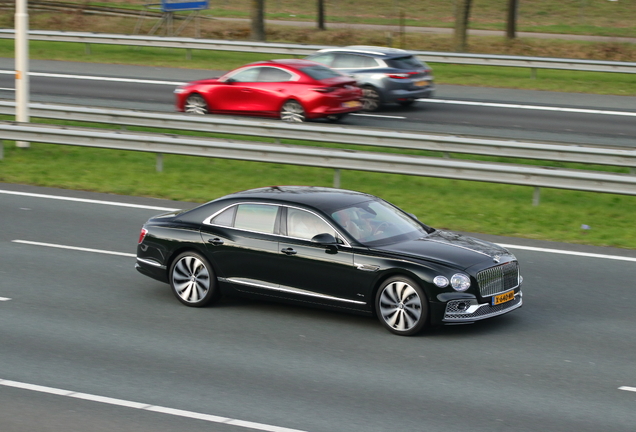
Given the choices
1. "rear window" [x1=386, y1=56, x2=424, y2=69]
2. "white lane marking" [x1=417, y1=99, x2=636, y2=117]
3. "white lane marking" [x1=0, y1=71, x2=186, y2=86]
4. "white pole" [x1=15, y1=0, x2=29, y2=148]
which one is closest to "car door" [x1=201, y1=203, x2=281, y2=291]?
"white pole" [x1=15, y1=0, x2=29, y2=148]

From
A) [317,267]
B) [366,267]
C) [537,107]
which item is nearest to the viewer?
[366,267]

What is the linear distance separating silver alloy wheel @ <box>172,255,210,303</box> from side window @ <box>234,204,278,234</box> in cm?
64

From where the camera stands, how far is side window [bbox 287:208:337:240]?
33.0 feet

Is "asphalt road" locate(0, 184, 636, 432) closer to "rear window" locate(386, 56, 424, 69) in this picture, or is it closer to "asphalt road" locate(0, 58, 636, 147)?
"asphalt road" locate(0, 58, 636, 147)

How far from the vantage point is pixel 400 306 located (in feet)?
31.2

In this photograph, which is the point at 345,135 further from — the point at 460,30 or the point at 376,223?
the point at 460,30

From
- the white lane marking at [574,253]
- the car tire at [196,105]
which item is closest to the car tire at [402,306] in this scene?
the white lane marking at [574,253]

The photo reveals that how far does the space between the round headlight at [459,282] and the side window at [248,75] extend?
1444 cm

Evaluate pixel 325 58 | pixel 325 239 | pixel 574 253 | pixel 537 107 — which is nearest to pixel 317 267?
pixel 325 239

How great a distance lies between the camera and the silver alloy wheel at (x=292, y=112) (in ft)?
72.7

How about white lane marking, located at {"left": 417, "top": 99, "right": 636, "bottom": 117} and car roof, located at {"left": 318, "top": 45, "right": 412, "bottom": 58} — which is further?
car roof, located at {"left": 318, "top": 45, "right": 412, "bottom": 58}

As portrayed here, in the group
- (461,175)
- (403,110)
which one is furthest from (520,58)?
(461,175)

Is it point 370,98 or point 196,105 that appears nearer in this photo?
point 196,105

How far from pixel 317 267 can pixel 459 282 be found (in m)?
1.54
